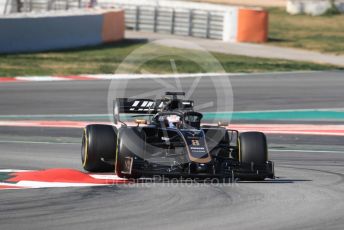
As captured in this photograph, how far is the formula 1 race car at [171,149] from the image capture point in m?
12.0

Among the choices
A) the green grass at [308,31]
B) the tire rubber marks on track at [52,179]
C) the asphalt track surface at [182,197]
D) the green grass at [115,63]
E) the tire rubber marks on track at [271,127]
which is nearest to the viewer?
the asphalt track surface at [182,197]

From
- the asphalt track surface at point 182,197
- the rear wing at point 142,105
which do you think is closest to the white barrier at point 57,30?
the asphalt track surface at point 182,197

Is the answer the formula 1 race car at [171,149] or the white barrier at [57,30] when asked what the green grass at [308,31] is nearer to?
the white barrier at [57,30]

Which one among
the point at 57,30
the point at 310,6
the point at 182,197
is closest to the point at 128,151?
the point at 182,197

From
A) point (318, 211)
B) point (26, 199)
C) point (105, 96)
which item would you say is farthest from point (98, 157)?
point (105, 96)

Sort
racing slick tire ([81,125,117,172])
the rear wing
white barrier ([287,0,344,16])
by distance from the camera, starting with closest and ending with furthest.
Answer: racing slick tire ([81,125,117,172]) < the rear wing < white barrier ([287,0,344,16])

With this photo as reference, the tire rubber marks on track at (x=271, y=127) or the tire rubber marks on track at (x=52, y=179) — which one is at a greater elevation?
the tire rubber marks on track at (x=52, y=179)

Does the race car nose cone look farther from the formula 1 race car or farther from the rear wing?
the rear wing

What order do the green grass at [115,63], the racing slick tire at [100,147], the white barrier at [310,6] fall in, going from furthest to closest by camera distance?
the white barrier at [310,6] < the green grass at [115,63] < the racing slick tire at [100,147]

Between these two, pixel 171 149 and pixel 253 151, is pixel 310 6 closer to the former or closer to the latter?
pixel 253 151

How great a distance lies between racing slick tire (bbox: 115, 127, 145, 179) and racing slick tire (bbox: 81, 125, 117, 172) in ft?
0.90

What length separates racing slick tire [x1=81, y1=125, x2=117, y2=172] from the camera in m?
12.5

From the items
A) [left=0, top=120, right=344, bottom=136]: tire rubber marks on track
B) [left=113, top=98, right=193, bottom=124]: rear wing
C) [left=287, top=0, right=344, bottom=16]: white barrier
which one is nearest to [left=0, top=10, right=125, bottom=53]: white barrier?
[left=0, top=120, right=344, bottom=136]: tire rubber marks on track

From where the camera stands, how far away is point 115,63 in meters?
29.1
